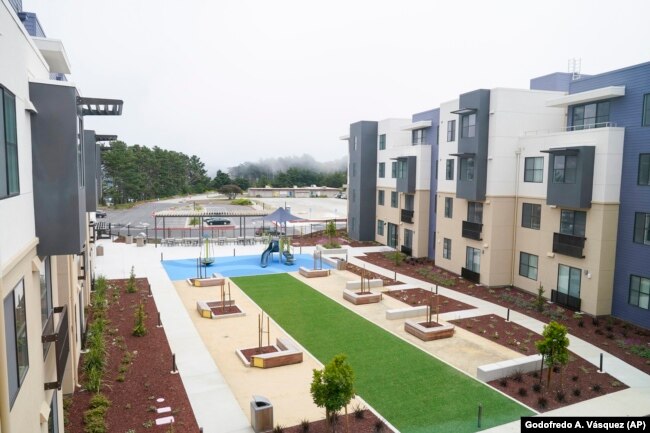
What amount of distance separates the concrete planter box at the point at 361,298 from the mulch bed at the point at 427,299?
4.35ft

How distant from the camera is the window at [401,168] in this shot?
35.6m

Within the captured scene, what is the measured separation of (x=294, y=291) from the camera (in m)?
25.9

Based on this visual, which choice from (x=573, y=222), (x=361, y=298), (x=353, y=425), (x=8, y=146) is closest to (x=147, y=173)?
(x=361, y=298)

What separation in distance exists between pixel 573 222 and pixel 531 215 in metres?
2.94

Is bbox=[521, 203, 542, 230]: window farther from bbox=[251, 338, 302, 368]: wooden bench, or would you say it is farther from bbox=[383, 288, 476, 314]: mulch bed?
bbox=[251, 338, 302, 368]: wooden bench

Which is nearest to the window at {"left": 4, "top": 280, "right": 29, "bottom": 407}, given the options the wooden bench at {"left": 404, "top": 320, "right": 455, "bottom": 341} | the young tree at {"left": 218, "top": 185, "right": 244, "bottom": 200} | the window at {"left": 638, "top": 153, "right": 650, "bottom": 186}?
the wooden bench at {"left": 404, "top": 320, "right": 455, "bottom": 341}

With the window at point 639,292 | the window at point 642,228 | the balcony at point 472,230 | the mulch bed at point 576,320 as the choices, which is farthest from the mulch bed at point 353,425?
the balcony at point 472,230

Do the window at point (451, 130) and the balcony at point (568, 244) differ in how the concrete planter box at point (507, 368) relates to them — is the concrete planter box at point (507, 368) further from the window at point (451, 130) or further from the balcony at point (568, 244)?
the window at point (451, 130)

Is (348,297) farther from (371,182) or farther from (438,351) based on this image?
(371,182)

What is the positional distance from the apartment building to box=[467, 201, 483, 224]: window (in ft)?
74.1

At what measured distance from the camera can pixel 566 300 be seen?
73.5ft

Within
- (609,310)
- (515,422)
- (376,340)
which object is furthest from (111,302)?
(609,310)

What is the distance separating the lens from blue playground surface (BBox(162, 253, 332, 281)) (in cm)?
3032

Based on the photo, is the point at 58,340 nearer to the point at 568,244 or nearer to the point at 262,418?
the point at 262,418
